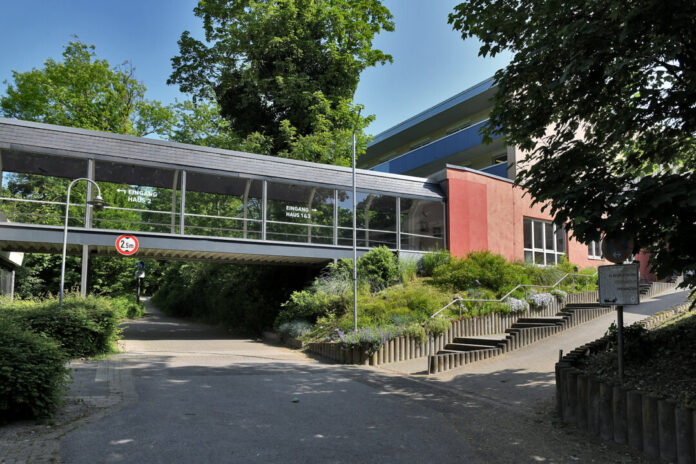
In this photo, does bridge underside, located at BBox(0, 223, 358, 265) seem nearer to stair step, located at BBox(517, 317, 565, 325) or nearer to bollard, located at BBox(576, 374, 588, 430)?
stair step, located at BBox(517, 317, 565, 325)

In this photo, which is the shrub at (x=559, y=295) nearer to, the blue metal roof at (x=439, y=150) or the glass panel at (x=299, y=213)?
the glass panel at (x=299, y=213)

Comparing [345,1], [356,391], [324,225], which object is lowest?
[356,391]

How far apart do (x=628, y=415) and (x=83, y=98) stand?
111ft

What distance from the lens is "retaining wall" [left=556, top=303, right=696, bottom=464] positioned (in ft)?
16.0

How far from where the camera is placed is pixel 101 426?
5.73 meters

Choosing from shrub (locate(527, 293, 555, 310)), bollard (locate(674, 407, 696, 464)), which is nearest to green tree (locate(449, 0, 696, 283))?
bollard (locate(674, 407, 696, 464))

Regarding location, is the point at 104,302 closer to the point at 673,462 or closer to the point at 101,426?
the point at 101,426

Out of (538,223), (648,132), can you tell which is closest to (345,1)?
(538,223)

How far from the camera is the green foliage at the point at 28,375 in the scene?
18.2 feet

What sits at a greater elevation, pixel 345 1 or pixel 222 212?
pixel 345 1

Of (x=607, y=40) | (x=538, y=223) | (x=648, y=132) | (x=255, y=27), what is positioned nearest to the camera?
(x=607, y=40)

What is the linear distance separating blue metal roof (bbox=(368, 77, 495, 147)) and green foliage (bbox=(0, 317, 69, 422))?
2190 centimetres

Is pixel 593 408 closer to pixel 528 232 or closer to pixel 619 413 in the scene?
pixel 619 413

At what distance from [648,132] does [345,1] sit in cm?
2477
